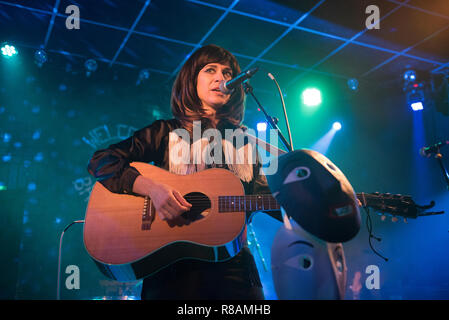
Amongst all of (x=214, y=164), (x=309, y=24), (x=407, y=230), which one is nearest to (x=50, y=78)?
(x=309, y=24)

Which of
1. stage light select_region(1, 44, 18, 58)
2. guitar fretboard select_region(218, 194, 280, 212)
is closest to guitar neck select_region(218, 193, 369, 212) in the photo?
guitar fretboard select_region(218, 194, 280, 212)

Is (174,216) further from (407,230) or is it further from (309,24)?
(407,230)

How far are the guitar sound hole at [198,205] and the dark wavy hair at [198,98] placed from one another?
23.0 inches

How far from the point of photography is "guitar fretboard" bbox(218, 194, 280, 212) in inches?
76.8

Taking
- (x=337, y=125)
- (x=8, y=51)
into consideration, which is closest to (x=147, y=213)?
(x=8, y=51)

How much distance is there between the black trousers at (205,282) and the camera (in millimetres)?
1738

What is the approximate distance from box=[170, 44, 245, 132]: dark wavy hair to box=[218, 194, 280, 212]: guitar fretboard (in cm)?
69

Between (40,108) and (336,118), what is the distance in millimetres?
7190

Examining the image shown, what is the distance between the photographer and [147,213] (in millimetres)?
2041

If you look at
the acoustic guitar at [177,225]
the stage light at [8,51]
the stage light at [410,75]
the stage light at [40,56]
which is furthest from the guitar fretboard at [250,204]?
the stage light at [410,75]

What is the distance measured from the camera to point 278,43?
662 centimetres

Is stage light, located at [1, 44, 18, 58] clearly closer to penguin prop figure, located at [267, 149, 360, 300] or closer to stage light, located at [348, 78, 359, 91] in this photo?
penguin prop figure, located at [267, 149, 360, 300]

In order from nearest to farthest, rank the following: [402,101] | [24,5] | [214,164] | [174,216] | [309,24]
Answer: [174,216] → [214,164] → [24,5] → [309,24] → [402,101]

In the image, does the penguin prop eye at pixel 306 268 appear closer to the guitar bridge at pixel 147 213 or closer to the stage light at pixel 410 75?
the guitar bridge at pixel 147 213
